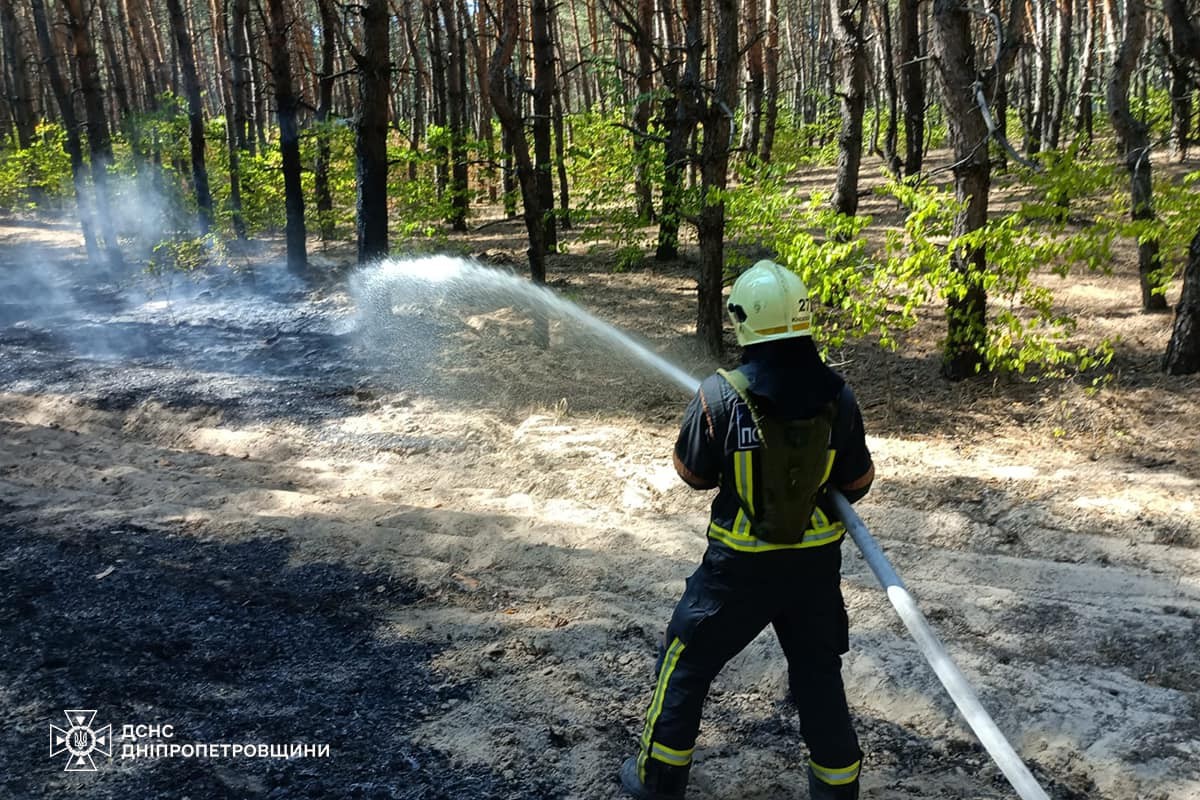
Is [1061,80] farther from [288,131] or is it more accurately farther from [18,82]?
[18,82]

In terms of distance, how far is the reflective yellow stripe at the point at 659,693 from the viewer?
9.86 feet

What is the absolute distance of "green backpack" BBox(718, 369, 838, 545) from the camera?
9.14ft

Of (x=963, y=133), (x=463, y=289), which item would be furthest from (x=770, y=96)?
(x=963, y=133)

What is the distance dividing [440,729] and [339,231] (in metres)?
18.0

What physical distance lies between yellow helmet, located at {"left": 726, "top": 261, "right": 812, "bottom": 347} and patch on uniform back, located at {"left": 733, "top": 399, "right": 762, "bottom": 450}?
230 mm

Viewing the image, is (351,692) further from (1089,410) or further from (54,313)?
(54,313)

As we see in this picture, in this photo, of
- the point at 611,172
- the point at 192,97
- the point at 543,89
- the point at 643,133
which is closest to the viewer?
the point at 643,133

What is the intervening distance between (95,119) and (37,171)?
36.4 feet

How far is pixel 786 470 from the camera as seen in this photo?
2783 millimetres

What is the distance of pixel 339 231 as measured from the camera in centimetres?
1994

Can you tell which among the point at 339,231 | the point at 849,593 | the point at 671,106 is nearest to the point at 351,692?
the point at 849,593

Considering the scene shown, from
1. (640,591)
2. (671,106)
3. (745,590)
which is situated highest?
(671,106)

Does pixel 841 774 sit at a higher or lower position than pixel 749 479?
lower

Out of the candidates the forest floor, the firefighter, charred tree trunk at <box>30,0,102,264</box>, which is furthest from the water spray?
charred tree trunk at <box>30,0,102,264</box>
